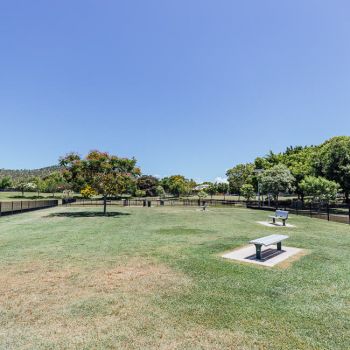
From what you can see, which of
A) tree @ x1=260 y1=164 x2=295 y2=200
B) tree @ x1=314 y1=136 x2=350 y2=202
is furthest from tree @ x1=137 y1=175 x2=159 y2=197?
tree @ x1=314 y1=136 x2=350 y2=202

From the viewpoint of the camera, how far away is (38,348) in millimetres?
4223

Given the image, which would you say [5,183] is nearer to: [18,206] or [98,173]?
[18,206]

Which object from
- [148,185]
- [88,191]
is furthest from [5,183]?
[88,191]

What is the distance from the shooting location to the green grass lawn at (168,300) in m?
4.47

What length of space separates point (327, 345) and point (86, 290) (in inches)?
198

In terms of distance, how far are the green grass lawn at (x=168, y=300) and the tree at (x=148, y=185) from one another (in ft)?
270

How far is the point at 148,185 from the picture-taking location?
3706 inches

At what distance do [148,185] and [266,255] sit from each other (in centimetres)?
8538

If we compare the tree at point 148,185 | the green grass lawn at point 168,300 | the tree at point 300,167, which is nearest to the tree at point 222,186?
the tree at point 148,185

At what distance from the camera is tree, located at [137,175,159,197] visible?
92.8 metres

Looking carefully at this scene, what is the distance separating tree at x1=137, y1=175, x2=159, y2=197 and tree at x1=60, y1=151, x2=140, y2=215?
6402cm

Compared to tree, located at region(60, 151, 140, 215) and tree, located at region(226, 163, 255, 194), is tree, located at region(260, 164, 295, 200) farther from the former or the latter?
tree, located at region(226, 163, 255, 194)

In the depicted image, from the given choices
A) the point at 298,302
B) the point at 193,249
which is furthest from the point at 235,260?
the point at 298,302

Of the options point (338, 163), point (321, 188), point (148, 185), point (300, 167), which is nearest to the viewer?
point (321, 188)
